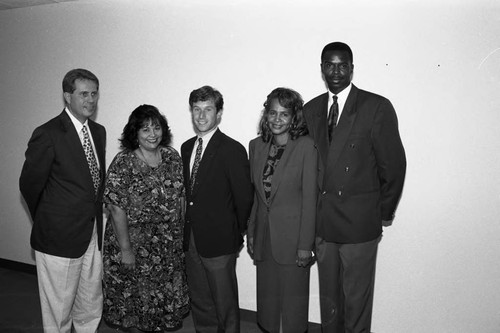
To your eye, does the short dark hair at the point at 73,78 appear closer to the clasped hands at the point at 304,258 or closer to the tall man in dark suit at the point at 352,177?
the tall man in dark suit at the point at 352,177

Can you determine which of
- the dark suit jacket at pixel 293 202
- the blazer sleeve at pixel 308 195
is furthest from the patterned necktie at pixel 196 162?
the blazer sleeve at pixel 308 195

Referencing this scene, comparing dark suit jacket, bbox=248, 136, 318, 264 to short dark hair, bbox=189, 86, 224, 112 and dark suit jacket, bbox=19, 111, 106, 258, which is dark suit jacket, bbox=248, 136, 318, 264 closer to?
short dark hair, bbox=189, 86, 224, 112

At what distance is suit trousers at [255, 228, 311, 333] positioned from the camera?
2.76m

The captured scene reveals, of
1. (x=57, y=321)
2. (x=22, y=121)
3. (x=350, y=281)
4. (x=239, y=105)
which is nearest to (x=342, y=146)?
(x=350, y=281)

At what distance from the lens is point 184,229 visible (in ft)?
9.61

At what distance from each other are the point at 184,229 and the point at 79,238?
0.67 metres

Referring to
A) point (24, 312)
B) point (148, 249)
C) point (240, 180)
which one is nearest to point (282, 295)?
point (240, 180)

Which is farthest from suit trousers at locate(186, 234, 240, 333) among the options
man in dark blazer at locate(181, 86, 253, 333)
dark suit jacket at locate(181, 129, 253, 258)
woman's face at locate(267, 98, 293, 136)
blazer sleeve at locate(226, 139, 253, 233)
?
woman's face at locate(267, 98, 293, 136)

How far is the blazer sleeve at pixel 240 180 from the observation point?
2.83 metres

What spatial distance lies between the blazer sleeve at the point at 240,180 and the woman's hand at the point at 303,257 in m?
0.45

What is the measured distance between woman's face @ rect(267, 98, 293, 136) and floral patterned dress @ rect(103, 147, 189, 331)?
709 millimetres

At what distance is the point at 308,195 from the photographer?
266cm

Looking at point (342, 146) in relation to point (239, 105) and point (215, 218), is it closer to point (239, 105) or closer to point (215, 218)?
point (215, 218)

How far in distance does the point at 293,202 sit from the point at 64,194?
4.74ft
